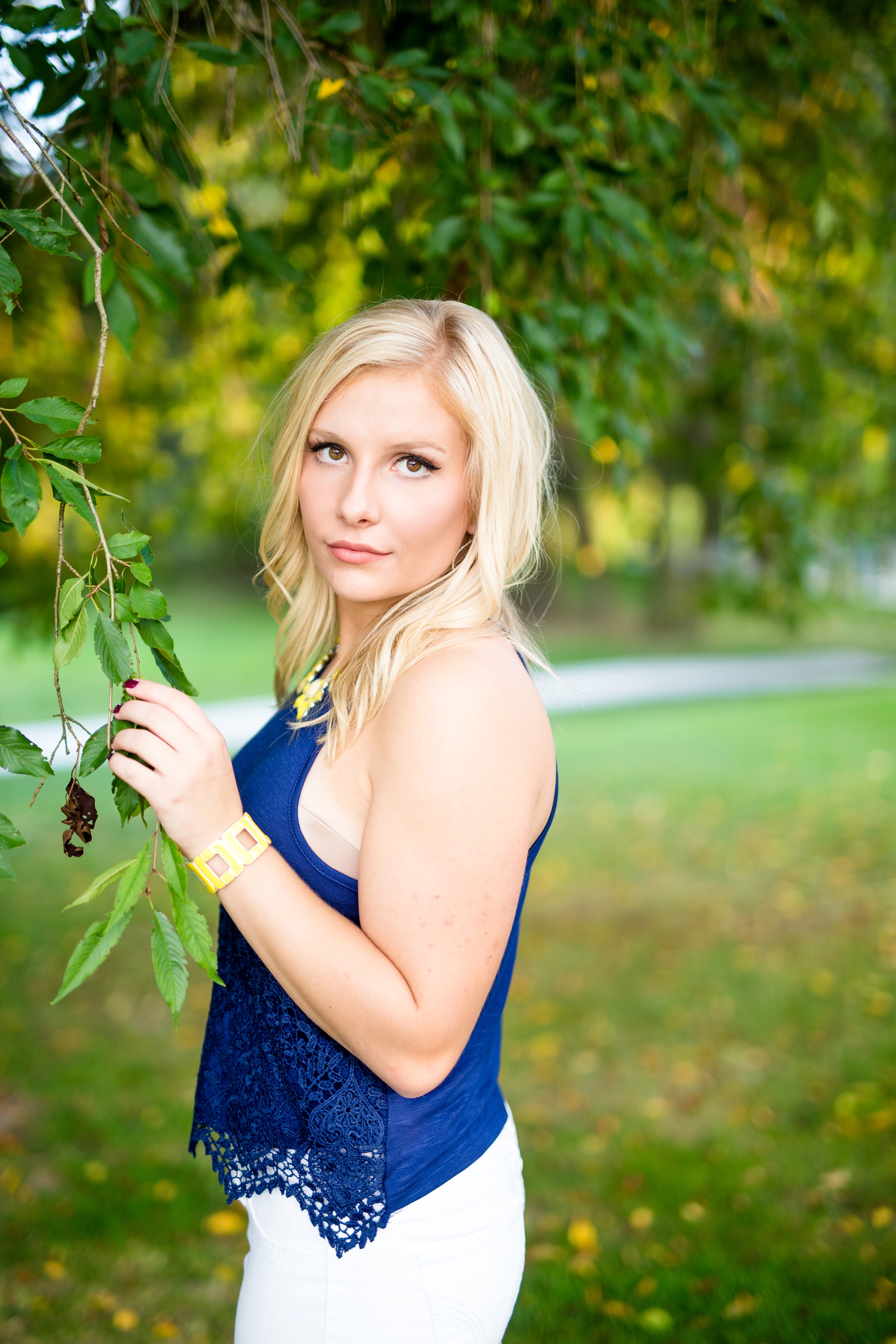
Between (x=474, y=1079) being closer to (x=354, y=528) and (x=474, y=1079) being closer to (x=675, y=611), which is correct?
(x=354, y=528)

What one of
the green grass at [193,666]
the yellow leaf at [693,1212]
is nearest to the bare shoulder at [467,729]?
the yellow leaf at [693,1212]

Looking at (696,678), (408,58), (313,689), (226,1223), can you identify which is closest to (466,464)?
(313,689)

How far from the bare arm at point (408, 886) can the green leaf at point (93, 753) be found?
0.07m

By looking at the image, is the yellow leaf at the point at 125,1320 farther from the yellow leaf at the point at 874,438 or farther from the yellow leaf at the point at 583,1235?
the yellow leaf at the point at 874,438

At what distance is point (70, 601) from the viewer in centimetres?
117

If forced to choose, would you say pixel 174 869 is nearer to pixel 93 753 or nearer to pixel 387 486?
pixel 93 753

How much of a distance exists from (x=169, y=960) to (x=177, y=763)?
23 cm

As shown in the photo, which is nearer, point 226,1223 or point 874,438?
point 226,1223

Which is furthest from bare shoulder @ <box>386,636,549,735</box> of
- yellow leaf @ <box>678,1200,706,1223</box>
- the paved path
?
the paved path

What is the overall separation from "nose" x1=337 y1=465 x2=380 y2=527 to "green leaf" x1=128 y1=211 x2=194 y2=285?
698 millimetres

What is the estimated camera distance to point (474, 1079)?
154 centimetres

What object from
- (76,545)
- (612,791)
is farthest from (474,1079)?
(612,791)

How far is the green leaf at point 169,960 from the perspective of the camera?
1.15m

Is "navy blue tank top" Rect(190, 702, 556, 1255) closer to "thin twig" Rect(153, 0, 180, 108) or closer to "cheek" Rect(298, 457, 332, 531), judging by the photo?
"cheek" Rect(298, 457, 332, 531)
